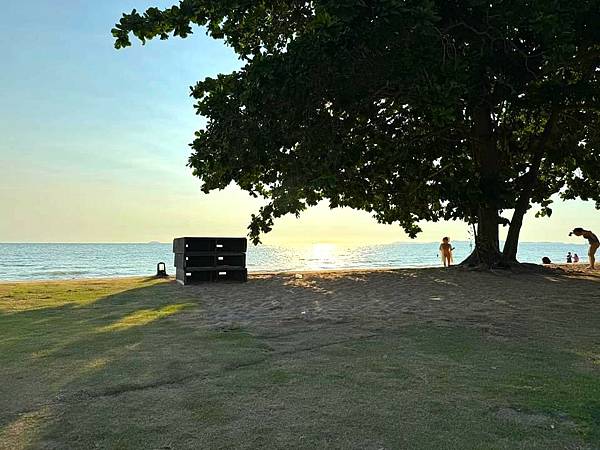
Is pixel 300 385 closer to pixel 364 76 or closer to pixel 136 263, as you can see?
pixel 364 76

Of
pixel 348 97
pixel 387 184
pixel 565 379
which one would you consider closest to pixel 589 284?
pixel 387 184

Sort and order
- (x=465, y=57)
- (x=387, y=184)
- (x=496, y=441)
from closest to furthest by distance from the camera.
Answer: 1. (x=496, y=441)
2. (x=465, y=57)
3. (x=387, y=184)

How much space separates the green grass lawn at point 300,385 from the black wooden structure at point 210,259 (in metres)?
7.35

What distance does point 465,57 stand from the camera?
11102 mm

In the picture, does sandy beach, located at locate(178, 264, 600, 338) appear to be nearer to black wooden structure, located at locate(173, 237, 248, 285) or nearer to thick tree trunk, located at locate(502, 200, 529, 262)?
black wooden structure, located at locate(173, 237, 248, 285)

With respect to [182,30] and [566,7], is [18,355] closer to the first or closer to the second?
[182,30]

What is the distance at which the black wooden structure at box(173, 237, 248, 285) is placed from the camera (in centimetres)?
1577

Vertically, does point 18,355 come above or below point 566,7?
below

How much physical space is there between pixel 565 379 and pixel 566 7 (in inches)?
295

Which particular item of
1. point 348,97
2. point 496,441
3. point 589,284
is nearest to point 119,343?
point 496,441

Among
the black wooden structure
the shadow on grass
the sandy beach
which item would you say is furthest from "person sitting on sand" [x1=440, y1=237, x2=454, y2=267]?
the shadow on grass

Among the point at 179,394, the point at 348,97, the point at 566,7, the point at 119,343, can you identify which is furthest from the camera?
the point at 348,97

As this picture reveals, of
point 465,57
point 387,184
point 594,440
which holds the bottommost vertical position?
point 594,440

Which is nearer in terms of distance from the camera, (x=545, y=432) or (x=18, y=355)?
(x=545, y=432)
